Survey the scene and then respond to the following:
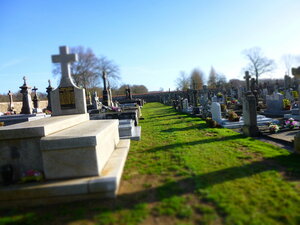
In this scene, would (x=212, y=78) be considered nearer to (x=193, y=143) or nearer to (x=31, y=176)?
(x=193, y=143)

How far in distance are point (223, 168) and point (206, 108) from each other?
10.7m

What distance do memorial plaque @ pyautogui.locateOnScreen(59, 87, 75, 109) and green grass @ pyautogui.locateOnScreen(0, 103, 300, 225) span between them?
341 centimetres

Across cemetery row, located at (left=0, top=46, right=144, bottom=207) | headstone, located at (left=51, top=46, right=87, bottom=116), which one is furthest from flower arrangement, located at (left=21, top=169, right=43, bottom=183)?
headstone, located at (left=51, top=46, right=87, bottom=116)

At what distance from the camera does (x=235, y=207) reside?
3035mm

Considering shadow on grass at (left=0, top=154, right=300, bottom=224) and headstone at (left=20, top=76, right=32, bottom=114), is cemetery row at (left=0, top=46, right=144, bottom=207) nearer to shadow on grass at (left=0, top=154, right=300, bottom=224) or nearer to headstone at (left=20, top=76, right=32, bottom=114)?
shadow on grass at (left=0, top=154, right=300, bottom=224)

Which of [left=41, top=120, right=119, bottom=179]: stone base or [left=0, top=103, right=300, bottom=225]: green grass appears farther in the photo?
[left=41, top=120, right=119, bottom=179]: stone base

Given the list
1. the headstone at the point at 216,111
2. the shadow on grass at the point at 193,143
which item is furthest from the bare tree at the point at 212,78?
the shadow on grass at the point at 193,143

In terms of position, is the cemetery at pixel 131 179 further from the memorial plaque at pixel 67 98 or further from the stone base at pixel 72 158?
the memorial plaque at pixel 67 98

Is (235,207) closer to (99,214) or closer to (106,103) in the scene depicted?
(99,214)

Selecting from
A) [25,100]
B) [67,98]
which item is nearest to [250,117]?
[67,98]

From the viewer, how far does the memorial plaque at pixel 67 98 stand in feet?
24.7

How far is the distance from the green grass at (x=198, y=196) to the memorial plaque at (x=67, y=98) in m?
3.41

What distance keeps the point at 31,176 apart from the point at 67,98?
4082 mm

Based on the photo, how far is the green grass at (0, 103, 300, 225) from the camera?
289cm
